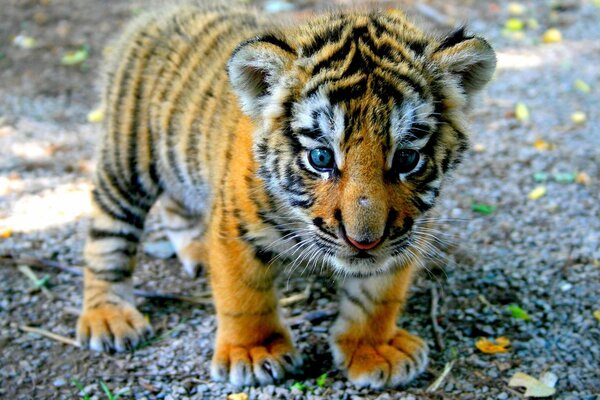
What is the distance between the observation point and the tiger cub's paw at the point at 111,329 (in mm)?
3604

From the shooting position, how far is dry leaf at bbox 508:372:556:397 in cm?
316

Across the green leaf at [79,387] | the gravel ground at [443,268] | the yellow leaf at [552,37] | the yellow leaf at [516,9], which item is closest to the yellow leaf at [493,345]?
the gravel ground at [443,268]

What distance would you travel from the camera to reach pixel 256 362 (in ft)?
10.7

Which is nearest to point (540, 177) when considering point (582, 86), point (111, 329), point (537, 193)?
point (537, 193)

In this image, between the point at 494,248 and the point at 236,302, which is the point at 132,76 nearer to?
the point at 236,302

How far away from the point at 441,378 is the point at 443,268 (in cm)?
95

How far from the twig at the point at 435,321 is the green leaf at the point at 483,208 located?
0.96 m

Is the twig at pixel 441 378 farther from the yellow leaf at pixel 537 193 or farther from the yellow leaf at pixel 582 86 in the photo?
the yellow leaf at pixel 582 86

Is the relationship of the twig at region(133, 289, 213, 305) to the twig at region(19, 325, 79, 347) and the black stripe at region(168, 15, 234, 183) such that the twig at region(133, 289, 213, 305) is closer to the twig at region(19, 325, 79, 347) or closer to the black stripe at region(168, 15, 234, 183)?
the twig at region(19, 325, 79, 347)

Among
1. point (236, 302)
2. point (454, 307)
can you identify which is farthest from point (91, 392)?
point (454, 307)

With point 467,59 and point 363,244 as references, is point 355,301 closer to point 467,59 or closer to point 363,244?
point 363,244

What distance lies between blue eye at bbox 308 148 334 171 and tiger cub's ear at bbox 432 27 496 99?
0.57 m

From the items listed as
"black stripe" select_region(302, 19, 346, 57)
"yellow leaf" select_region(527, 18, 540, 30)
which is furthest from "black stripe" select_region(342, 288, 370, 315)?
"yellow leaf" select_region(527, 18, 540, 30)

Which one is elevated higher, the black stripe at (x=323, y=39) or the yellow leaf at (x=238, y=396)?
the black stripe at (x=323, y=39)
